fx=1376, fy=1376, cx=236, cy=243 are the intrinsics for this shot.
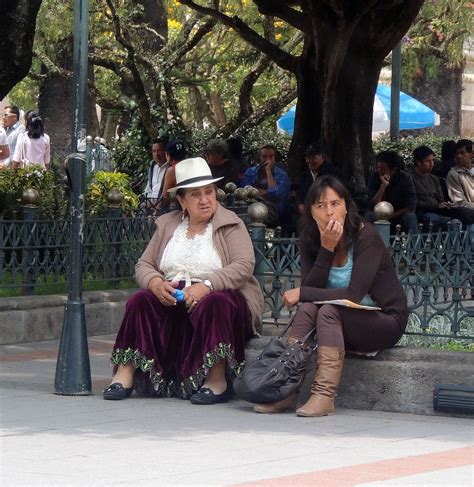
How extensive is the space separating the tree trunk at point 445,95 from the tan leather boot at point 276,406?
22408mm

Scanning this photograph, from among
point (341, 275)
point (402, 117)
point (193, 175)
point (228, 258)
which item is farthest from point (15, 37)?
point (402, 117)

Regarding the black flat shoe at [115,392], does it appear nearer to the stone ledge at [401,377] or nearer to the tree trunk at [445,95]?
the stone ledge at [401,377]

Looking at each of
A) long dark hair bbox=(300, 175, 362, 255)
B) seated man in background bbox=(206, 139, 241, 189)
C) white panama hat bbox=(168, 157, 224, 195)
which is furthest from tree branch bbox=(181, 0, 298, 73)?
long dark hair bbox=(300, 175, 362, 255)

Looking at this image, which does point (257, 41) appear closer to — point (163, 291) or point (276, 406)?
point (163, 291)

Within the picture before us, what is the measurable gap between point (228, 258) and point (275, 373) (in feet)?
3.49

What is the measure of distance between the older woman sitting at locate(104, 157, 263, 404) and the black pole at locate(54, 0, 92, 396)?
9.7 inches

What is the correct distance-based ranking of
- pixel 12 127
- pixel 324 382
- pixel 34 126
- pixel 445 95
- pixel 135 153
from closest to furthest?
pixel 324 382 < pixel 34 126 < pixel 12 127 < pixel 135 153 < pixel 445 95

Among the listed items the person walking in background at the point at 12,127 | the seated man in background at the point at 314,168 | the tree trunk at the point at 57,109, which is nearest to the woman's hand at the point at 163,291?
the seated man in background at the point at 314,168

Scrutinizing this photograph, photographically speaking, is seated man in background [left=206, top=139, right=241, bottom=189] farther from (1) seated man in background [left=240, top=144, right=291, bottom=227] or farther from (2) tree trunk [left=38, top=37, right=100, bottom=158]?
(2) tree trunk [left=38, top=37, right=100, bottom=158]

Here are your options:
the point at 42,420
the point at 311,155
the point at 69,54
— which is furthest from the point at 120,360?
the point at 69,54

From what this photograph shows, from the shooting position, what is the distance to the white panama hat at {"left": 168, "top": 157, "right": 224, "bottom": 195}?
29.6 feet

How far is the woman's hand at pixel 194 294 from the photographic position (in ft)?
28.4

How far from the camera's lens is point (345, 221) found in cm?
851

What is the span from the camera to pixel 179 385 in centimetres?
894
